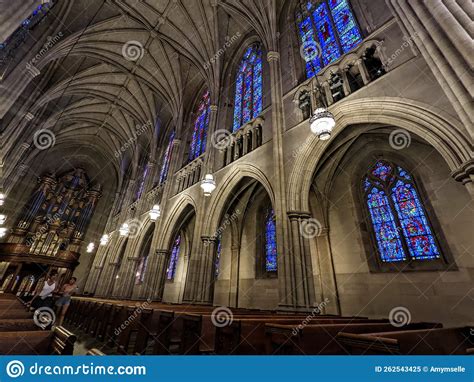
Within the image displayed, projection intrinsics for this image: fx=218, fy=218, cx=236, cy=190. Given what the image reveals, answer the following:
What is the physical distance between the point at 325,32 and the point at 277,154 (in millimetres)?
4758

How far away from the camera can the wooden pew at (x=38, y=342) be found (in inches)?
62.6

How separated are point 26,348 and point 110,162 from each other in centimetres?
2403

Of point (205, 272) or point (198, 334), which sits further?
point (205, 272)

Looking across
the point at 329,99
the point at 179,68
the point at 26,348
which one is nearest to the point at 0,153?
the point at 179,68

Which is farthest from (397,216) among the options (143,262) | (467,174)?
(143,262)

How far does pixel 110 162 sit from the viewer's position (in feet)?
73.8

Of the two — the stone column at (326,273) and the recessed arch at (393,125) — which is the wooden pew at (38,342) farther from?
the stone column at (326,273)

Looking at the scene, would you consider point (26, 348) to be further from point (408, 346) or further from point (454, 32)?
point (454, 32)

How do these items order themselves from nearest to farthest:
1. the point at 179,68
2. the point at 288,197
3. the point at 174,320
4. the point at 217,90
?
the point at 174,320
the point at 288,197
the point at 217,90
the point at 179,68

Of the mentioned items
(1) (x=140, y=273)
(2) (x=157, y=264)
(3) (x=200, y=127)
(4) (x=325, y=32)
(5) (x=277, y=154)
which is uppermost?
(3) (x=200, y=127)

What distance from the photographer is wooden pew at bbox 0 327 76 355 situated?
1.59 m

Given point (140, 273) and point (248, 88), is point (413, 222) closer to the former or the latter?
point (248, 88)

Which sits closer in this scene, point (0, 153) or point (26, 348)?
point (26, 348)

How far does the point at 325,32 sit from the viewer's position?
290 inches
